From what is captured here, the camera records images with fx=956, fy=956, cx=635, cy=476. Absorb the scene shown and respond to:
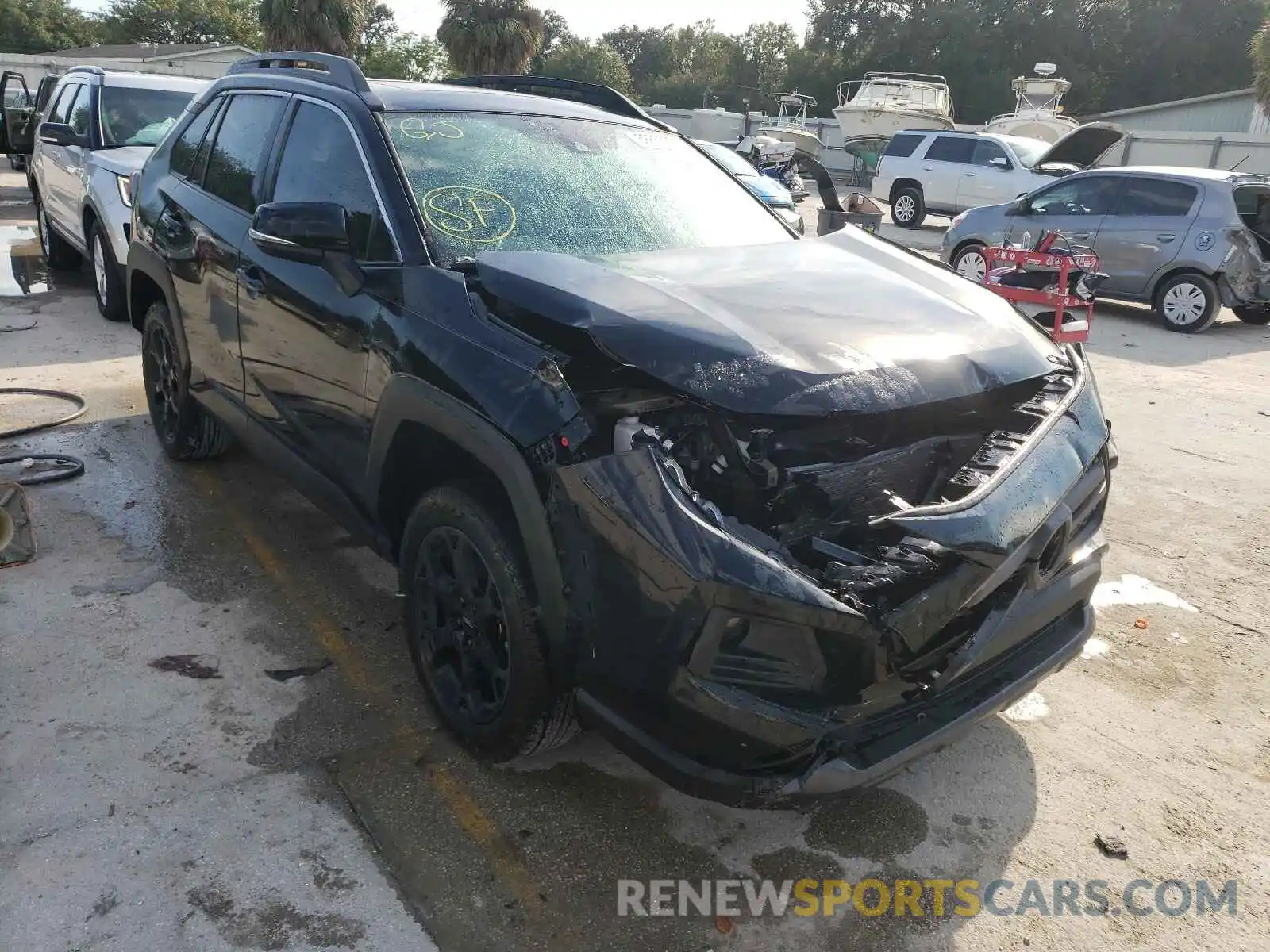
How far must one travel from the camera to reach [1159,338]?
33.5ft

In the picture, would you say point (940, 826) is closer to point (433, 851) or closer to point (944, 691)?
point (944, 691)

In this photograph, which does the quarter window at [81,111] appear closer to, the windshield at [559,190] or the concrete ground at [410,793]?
the concrete ground at [410,793]

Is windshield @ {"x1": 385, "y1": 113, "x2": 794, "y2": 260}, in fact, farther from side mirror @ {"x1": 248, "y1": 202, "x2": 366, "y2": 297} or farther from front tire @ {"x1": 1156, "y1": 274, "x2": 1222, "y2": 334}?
front tire @ {"x1": 1156, "y1": 274, "x2": 1222, "y2": 334}

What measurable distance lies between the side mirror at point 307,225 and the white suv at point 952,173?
49.7 ft

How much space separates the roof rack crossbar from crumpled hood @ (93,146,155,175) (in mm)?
3339

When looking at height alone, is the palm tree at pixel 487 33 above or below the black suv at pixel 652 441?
above

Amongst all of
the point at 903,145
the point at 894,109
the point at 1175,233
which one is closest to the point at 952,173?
the point at 903,145

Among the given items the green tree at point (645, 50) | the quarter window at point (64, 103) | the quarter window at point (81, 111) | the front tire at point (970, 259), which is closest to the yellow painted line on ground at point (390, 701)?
the quarter window at point (81, 111)

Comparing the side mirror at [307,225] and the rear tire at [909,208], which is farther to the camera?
the rear tire at [909,208]

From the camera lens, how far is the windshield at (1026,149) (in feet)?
57.2

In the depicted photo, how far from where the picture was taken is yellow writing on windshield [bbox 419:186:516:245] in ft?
9.84

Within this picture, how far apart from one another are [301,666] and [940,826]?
7.14ft

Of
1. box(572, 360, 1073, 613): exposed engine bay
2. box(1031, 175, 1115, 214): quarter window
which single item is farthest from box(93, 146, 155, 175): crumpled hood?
box(1031, 175, 1115, 214): quarter window

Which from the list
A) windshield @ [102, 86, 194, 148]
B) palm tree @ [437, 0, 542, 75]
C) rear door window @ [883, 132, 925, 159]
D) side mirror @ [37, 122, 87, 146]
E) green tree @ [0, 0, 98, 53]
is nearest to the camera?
side mirror @ [37, 122, 87, 146]
